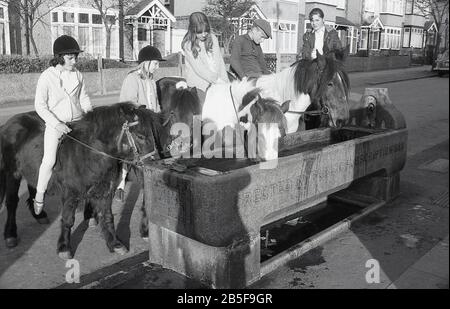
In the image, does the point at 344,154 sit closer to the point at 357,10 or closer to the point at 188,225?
the point at 188,225

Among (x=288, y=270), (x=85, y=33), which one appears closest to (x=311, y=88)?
(x=288, y=270)

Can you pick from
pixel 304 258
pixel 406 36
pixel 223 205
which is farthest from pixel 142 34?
pixel 406 36

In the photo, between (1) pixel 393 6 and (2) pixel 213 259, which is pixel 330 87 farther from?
(1) pixel 393 6

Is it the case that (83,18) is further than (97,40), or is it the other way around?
(97,40)

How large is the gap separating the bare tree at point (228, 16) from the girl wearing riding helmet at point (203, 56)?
76.6ft

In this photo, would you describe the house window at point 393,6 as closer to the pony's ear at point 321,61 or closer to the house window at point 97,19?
the house window at point 97,19

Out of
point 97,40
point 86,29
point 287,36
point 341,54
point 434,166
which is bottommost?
point 434,166

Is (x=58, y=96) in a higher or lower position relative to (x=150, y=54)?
lower

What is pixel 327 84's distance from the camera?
18.3ft

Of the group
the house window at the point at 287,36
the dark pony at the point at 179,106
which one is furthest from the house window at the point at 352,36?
the dark pony at the point at 179,106

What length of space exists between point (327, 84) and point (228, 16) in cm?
2476

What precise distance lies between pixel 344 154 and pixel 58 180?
3.23 m

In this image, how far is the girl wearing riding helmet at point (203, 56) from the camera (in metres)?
5.65

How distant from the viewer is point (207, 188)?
367 centimetres
